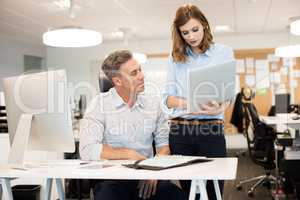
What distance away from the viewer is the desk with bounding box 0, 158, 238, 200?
150cm

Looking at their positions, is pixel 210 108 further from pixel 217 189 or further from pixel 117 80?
pixel 117 80

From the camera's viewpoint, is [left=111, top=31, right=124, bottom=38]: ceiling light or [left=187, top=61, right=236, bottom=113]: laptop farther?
[left=111, top=31, right=124, bottom=38]: ceiling light

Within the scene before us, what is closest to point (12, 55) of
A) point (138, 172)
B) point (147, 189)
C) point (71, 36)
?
point (71, 36)

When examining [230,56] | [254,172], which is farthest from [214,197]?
[254,172]

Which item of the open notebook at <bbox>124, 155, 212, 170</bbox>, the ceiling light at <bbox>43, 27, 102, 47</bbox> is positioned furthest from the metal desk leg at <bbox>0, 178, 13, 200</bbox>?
the ceiling light at <bbox>43, 27, 102, 47</bbox>

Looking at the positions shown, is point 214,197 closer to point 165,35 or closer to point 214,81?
point 214,81

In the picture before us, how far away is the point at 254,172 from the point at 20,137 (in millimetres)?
3942

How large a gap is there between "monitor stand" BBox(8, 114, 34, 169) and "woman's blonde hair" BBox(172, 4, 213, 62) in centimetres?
83

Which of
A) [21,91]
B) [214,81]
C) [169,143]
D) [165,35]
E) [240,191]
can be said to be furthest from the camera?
[165,35]

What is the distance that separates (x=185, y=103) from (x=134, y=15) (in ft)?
12.7

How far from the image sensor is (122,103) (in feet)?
6.86

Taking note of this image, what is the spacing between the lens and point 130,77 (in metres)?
2.10

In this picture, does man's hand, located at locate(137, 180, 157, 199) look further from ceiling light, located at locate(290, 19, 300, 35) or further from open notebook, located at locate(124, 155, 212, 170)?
ceiling light, located at locate(290, 19, 300, 35)

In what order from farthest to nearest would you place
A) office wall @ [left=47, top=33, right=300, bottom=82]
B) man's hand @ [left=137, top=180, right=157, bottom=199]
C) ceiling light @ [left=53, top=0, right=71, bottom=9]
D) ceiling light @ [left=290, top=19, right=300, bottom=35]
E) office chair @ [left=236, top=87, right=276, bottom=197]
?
office wall @ [left=47, top=33, right=300, bottom=82] → ceiling light @ [left=53, top=0, right=71, bottom=9] → office chair @ [left=236, top=87, right=276, bottom=197] → ceiling light @ [left=290, top=19, right=300, bottom=35] → man's hand @ [left=137, top=180, right=157, bottom=199]
